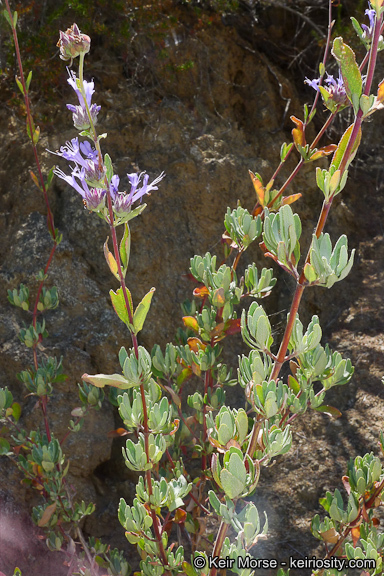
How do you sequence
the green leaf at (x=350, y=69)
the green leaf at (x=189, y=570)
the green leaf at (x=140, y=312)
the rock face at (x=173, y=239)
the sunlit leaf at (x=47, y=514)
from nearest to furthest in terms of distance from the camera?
the green leaf at (x=350, y=69) → the green leaf at (x=140, y=312) → the green leaf at (x=189, y=570) → the sunlit leaf at (x=47, y=514) → the rock face at (x=173, y=239)

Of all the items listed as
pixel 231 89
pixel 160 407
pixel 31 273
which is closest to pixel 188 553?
pixel 160 407

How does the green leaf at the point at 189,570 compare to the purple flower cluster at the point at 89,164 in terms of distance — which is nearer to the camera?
the purple flower cluster at the point at 89,164

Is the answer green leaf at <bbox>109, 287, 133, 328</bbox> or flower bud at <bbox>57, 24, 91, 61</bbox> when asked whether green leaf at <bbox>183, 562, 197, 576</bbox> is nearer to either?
green leaf at <bbox>109, 287, 133, 328</bbox>

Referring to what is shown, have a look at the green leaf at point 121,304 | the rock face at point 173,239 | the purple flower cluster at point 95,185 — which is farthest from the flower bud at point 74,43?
the rock face at point 173,239

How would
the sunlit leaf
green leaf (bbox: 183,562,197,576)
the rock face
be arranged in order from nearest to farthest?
green leaf (bbox: 183,562,197,576) → the sunlit leaf → the rock face

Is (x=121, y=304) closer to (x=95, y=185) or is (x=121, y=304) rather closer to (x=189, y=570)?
(x=95, y=185)

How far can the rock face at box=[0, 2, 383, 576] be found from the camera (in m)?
2.38

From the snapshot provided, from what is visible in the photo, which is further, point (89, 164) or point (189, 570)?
point (189, 570)

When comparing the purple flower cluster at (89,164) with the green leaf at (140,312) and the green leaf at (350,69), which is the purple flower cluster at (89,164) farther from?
the green leaf at (350,69)

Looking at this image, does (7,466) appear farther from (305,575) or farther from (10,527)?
(305,575)

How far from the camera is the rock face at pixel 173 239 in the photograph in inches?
93.9

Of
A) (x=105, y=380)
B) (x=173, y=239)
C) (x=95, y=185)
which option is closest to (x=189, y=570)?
(x=105, y=380)

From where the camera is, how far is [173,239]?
284 centimetres

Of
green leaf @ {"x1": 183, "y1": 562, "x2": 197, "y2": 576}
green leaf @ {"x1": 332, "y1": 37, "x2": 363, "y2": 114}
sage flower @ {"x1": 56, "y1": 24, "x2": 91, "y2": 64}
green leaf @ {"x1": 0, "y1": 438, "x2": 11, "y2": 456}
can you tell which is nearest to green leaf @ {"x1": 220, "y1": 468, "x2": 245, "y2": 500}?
green leaf @ {"x1": 183, "y1": 562, "x2": 197, "y2": 576}
